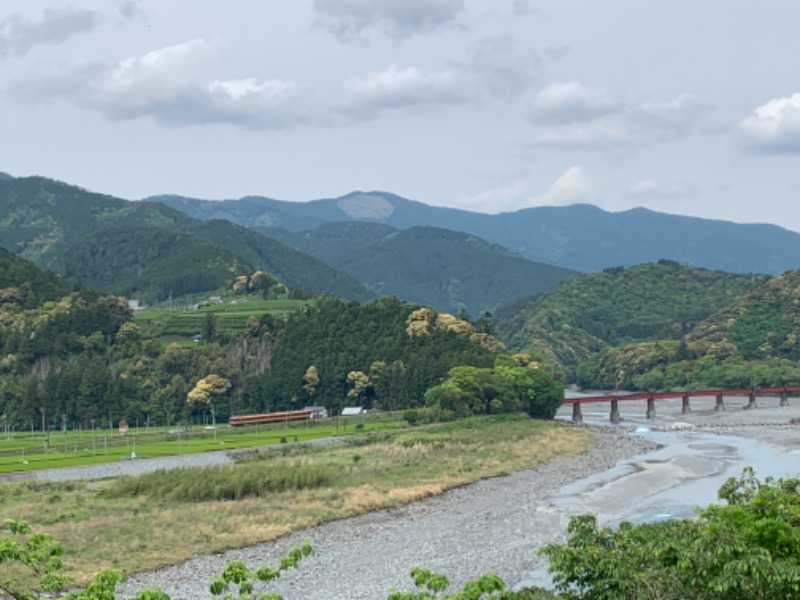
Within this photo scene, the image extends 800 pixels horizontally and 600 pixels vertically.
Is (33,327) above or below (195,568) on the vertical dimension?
above

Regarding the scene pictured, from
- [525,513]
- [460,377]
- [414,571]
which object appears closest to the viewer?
[414,571]

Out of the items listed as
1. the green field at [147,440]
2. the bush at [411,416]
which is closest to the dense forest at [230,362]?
the bush at [411,416]

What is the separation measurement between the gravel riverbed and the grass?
1929 millimetres

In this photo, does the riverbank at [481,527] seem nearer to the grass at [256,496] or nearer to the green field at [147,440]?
the grass at [256,496]

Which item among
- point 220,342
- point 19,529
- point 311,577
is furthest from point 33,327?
point 19,529

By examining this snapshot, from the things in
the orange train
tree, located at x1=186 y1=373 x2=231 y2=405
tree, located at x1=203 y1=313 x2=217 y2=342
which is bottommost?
the orange train

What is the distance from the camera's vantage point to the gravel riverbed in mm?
48750

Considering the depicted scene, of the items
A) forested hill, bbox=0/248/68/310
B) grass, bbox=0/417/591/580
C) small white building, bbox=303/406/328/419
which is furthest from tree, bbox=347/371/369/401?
forested hill, bbox=0/248/68/310

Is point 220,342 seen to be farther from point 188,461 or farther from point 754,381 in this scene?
point 754,381

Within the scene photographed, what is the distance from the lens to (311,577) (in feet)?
165

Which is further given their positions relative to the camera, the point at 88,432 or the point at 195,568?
the point at 88,432

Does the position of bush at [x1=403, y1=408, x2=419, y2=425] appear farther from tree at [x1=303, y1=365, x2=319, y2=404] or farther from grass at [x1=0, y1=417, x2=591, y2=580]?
tree at [x1=303, y1=365, x2=319, y2=404]

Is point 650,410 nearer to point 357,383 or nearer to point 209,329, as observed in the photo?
point 357,383

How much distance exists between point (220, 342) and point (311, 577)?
116870 millimetres
